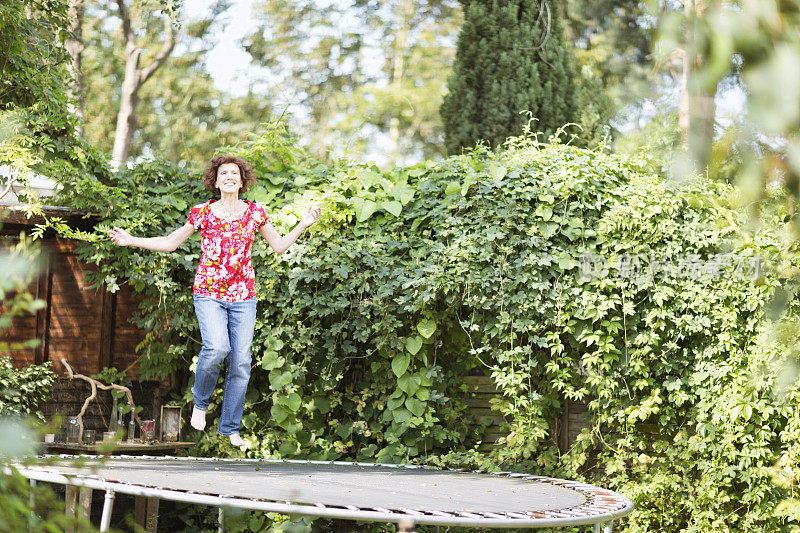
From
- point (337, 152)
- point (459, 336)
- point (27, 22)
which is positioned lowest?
point (459, 336)

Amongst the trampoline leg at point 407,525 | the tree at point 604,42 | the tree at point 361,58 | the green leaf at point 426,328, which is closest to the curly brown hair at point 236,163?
the green leaf at point 426,328

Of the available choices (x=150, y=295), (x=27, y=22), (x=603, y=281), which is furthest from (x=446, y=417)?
(x=27, y=22)

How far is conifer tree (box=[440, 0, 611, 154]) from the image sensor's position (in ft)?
26.6

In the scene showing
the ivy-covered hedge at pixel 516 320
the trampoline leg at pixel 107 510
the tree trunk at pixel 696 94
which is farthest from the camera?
the ivy-covered hedge at pixel 516 320

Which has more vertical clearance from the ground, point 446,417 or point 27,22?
point 27,22

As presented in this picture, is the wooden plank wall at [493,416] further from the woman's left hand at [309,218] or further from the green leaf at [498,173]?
the woman's left hand at [309,218]

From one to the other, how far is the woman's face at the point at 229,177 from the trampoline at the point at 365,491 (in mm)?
1429

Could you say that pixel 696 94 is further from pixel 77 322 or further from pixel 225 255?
pixel 77 322

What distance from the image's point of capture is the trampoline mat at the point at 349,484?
2.77 meters

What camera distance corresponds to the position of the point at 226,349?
3.99 metres

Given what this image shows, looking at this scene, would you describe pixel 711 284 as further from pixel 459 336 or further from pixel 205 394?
pixel 205 394

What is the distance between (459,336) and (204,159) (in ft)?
40.4

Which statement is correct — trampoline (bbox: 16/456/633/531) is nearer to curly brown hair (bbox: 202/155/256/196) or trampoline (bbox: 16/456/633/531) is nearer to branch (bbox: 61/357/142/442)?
branch (bbox: 61/357/142/442)

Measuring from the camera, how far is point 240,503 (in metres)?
2.47
